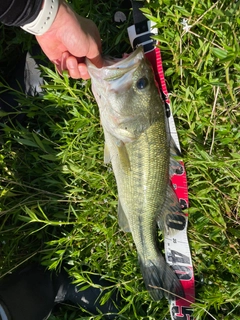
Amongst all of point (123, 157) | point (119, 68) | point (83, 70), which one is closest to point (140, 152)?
point (123, 157)

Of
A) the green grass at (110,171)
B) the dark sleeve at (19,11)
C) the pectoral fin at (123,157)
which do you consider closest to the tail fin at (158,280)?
the green grass at (110,171)

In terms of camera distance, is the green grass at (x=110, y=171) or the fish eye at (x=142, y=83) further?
the green grass at (x=110, y=171)

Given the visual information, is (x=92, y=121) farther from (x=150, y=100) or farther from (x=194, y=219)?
(x=194, y=219)

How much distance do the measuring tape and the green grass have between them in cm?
8

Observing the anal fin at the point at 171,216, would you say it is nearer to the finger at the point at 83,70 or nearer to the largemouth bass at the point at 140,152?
the largemouth bass at the point at 140,152

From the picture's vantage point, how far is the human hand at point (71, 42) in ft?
8.15

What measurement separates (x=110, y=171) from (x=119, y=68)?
3.66ft

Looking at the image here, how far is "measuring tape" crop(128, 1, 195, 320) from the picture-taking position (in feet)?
9.43

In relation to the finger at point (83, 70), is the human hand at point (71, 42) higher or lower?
higher

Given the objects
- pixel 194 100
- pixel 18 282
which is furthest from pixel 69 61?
pixel 18 282

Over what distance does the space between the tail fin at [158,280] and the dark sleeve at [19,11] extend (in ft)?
7.16

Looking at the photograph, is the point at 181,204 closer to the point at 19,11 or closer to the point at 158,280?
the point at 158,280

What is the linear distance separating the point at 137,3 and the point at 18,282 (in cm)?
286

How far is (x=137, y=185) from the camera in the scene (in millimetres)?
2836
